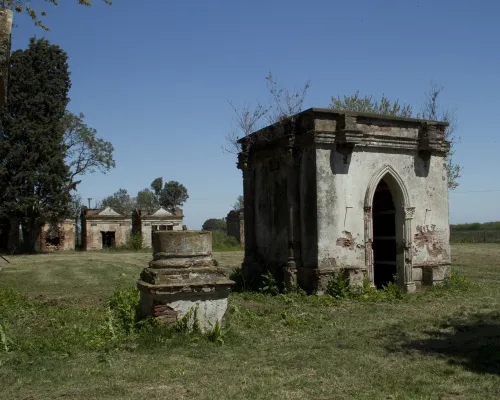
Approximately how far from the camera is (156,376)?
5.42 metres

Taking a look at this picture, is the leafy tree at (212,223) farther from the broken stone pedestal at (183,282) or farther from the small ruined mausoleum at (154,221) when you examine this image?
the broken stone pedestal at (183,282)

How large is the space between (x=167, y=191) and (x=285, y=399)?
241ft

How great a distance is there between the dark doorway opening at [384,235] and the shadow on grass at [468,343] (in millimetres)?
4628

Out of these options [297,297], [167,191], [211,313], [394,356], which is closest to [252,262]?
[297,297]

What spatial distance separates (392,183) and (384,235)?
1830 mm

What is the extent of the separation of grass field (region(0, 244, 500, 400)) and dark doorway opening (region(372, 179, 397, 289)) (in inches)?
124

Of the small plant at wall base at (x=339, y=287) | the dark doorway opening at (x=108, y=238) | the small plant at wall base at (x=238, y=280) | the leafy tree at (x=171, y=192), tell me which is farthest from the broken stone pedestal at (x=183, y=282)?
the leafy tree at (x=171, y=192)

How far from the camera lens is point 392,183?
12805 mm

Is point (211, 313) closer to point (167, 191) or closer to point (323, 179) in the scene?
point (323, 179)

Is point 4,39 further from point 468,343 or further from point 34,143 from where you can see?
point 34,143

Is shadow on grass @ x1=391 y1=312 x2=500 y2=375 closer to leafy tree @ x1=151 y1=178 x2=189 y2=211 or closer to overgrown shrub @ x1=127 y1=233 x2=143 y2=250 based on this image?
overgrown shrub @ x1=127 y1=233 x2=143 y2=250

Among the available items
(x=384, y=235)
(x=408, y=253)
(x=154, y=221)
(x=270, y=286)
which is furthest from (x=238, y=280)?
(x=154, y=221)

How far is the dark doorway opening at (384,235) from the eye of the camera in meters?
13.7

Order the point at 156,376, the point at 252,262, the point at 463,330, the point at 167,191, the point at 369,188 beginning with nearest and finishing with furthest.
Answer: the point at 156,376
the point at 463,330
the point at 369,188
the point at 252,262
the point at 167,191
